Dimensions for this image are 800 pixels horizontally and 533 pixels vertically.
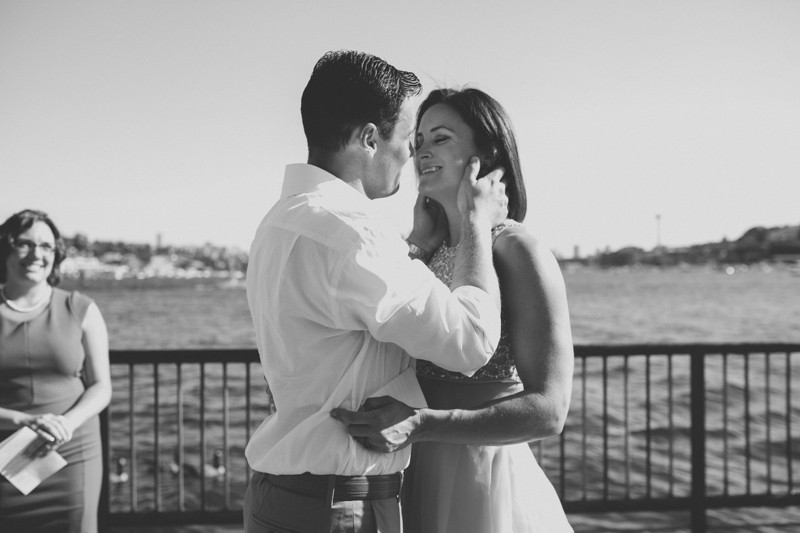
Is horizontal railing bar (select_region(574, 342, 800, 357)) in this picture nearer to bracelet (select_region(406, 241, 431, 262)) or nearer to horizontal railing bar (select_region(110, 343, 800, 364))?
horizontal railing bar (select_region(110, 343, 800, 364))

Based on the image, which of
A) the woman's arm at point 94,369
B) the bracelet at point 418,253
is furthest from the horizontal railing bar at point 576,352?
the bracelet at point 418,253

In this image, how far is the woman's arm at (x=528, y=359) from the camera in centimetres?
172

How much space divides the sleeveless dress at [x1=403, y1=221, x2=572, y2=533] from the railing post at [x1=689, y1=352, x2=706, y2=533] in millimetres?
2790

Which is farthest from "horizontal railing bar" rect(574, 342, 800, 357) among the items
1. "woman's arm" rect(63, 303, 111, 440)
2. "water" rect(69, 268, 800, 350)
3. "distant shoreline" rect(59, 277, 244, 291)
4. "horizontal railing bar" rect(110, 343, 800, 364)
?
"distant shoreline" rect(59, 277, 244, 291)

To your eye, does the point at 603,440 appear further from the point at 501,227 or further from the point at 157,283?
the point at 157,283

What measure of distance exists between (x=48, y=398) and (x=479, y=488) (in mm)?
2432

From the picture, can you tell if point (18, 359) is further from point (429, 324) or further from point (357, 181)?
point (429, 324)

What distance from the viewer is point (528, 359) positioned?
1.78m

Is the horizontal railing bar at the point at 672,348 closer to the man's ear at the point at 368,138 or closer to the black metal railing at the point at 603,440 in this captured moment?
the black metal railing at the point at 603,440

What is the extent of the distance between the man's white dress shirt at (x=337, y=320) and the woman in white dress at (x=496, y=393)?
0.13 meters

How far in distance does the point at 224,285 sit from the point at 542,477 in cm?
11776

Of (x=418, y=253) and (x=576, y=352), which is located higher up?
(x=418, y=253)

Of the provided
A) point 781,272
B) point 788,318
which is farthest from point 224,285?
point 781,272

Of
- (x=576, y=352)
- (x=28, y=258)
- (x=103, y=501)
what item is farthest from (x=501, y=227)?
(x=103, y=501)
